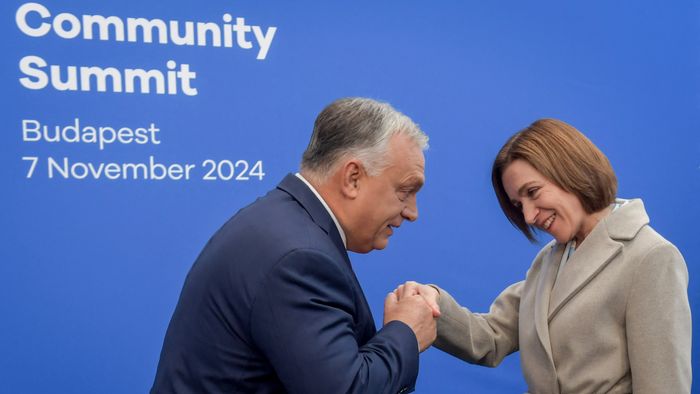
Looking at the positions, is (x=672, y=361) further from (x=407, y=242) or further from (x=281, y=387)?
(x=407, y=242)

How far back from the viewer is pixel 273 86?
2.13 metres

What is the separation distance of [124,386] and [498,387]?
1.47 metres

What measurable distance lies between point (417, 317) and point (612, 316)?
0.46 metres

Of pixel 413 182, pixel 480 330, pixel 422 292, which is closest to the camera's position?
pixel 413 182

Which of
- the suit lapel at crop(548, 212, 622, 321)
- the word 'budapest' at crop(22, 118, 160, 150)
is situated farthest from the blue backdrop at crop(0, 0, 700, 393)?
the suit lapel at crop(548, 212, 622, 321)

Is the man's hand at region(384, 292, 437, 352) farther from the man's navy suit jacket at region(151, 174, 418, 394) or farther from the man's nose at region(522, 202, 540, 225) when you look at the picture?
the man's nose at region(522, 202, 540, 225)

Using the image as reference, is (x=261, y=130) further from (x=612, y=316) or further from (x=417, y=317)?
(x=612, y=316)

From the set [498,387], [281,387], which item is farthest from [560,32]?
[281,387]

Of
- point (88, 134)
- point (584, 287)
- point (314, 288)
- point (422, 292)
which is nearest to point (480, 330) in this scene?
point (422, 292)

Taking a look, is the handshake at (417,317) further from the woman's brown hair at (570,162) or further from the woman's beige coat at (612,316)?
the woman's brown hair at (570,162)

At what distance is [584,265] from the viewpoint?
1.46 meters

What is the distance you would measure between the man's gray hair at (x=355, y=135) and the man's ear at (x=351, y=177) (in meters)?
0.01

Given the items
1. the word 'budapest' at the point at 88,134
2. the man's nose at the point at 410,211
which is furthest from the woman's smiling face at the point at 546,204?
the word 'budapest' at the point at 88,134

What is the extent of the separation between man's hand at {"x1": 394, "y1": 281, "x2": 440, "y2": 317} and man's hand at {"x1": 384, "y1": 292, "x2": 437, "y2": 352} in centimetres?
16
